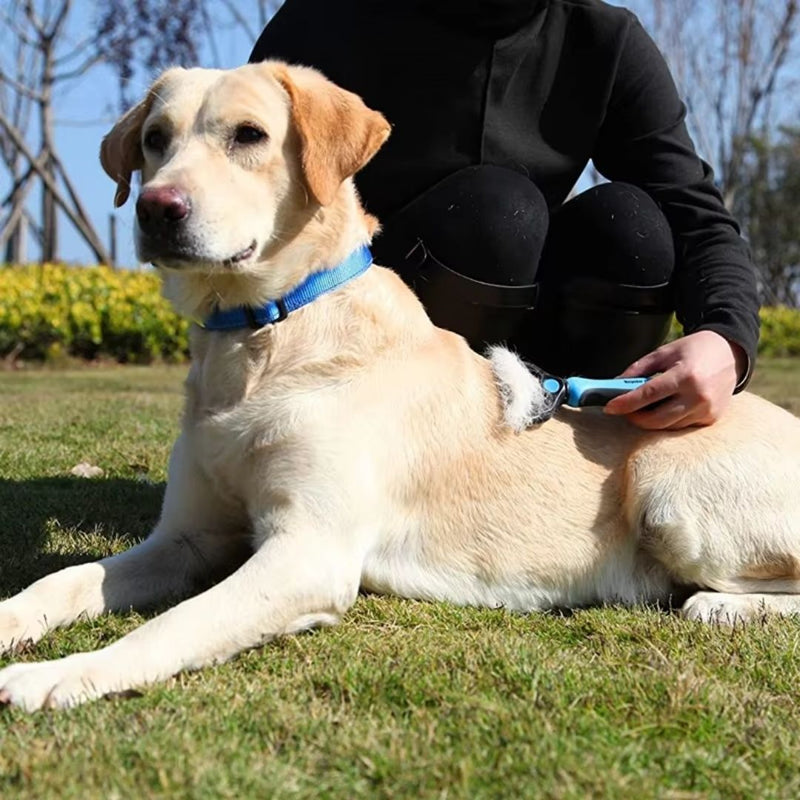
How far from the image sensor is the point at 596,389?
285cm

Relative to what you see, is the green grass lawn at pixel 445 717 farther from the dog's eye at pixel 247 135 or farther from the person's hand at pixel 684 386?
the dog's eye at pixel 247 135

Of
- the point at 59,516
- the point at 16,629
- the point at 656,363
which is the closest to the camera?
the point at 16,629

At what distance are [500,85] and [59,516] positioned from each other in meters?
2.15

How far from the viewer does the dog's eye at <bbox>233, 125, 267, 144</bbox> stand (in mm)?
2584

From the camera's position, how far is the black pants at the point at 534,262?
3479 millimetres

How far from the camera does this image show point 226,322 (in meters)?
2.68

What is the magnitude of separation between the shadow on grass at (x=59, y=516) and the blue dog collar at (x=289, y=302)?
85 centimetres

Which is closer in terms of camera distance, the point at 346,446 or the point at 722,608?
the point at 346,446

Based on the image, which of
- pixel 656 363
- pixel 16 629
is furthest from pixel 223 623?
pixel 656 363

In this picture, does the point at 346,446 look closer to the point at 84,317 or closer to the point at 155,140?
the point at 155,140

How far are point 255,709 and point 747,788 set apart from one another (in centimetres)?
85

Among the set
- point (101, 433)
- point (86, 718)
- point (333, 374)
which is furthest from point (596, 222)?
point (101, 433)

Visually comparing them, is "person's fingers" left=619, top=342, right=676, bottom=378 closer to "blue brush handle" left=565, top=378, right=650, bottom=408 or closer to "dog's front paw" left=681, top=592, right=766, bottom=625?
"blue brush handle" left=565, top=378, right=650, bottom=408

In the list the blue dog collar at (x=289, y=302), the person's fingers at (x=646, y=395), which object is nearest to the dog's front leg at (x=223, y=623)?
the blue dog collar at (x=289, y=302)
